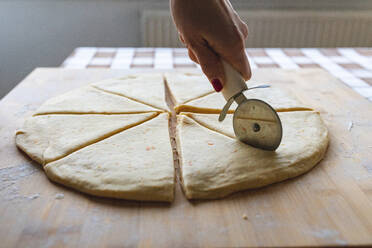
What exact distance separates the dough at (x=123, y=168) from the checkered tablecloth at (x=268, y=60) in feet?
3.56

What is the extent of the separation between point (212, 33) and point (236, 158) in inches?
18.1

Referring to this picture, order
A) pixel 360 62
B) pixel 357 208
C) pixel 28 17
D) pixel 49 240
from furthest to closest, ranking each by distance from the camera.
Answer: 1. pixel 28 17
2. pixel 360 62
3. pixel 357 208
4. pixel 49 240

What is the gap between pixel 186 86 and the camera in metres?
2.05

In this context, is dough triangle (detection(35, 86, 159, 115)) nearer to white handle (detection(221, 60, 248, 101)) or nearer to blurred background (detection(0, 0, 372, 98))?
white handle (detection(221, 60, 248, 101))

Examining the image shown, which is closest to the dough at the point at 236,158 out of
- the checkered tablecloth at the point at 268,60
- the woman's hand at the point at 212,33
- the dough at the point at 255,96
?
the dough at the point at 255,96

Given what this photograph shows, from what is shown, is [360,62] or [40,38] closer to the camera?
[360,62]

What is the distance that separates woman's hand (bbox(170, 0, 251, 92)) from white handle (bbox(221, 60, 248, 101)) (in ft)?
0.05

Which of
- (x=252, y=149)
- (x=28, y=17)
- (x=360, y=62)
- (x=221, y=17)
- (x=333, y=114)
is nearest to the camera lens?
(x=221, y=17)

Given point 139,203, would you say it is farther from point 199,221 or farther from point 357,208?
point 357,208

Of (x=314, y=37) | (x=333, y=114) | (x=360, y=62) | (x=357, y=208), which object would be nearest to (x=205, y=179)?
(x=357, y=208)

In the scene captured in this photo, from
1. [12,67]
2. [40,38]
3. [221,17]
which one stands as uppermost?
[221,17]

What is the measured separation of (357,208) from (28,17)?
3420 millimetres

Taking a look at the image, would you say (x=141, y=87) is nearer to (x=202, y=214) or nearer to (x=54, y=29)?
(x=202, y=214)

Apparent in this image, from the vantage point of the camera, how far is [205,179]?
1.26m
